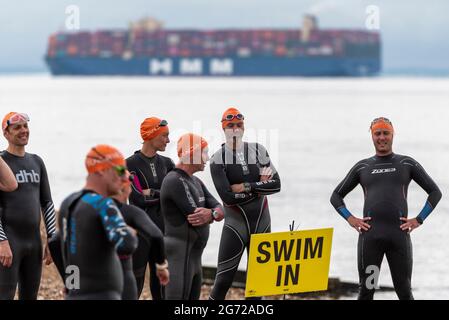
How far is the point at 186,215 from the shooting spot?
350 inches

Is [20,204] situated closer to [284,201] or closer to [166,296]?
[166,296]

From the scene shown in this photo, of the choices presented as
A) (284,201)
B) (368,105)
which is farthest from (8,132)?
(368,105)

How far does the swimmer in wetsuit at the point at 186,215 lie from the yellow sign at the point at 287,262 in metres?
0.54

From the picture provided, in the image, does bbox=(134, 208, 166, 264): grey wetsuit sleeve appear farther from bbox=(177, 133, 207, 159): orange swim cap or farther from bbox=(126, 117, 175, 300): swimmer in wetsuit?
bbox=(126, 117, 175, 300): swimmer in wetsuit

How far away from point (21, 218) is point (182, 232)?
156 centimetres

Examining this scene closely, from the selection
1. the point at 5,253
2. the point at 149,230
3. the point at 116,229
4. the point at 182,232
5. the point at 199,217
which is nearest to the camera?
the point at 116,229

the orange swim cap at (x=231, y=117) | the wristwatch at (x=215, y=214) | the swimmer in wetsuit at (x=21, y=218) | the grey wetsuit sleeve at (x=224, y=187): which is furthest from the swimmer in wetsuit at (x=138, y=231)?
the orange swim cap at (x=231, y=117)

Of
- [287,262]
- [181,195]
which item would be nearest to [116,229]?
[181,195]

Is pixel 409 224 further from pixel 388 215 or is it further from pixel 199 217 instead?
pixel 199 217

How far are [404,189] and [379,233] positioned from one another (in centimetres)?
55

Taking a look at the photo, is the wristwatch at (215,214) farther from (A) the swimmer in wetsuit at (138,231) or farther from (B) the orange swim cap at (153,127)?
(A) the swimmer in wetsuit at (138,231)

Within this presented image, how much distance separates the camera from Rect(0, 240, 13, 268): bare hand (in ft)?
28.6

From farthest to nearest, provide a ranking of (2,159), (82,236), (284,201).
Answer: (284,201) < (2,159) < (82,236)
